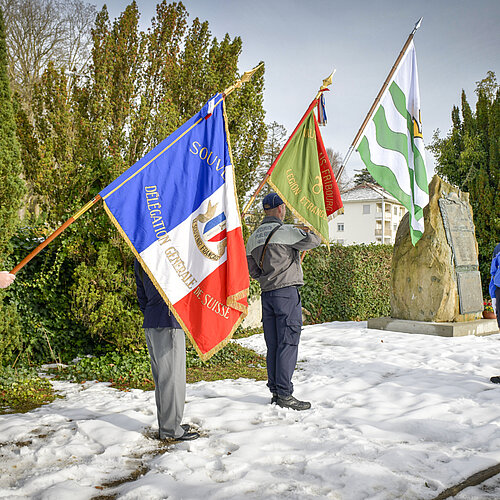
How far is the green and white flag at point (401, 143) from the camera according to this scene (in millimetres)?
5816

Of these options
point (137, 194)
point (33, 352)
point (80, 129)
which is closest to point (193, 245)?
point (137, 194)

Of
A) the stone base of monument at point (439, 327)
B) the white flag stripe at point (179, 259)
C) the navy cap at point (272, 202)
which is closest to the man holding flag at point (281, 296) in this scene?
the navy cap at point (272, 202)

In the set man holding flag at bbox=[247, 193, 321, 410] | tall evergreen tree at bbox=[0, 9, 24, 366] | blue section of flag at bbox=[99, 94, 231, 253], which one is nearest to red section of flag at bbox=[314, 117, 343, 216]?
man holding flag at bbox=[247, 193, 321, 410]

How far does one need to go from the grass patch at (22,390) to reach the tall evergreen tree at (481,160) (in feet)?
45.3

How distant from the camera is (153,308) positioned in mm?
3824

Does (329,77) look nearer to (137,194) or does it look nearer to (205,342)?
(137,194)

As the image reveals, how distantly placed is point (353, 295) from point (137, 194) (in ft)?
30.5

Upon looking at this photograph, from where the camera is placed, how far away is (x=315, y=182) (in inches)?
212

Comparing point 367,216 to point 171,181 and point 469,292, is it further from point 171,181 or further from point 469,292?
point 171,181

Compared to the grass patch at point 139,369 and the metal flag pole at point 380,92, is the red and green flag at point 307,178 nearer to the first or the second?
the metal flag pole at point 380,92

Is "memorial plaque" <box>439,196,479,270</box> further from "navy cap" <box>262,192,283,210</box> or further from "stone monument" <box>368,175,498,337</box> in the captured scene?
"navy cap" <box>262,192,283,210</box>

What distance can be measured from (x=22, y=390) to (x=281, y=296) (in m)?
2.98

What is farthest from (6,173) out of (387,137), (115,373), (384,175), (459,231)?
(459,231)

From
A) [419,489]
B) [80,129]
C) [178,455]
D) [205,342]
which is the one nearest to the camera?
[419,489]
